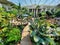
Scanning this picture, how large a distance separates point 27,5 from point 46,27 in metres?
9.69

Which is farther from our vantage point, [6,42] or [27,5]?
[27,5]

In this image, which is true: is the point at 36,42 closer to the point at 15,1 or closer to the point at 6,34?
the point at 6,34

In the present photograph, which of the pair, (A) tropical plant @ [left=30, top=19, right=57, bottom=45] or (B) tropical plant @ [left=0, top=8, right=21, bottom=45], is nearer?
(A) tropical plant @ [left=30, top=19, right=57, bottom=45]

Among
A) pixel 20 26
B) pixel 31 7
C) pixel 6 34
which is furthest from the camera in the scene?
pixel 31 7

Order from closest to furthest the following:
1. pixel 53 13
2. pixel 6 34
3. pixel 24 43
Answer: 1. pixel 24 43
2. pixel 6 34
3. pixel 53 13

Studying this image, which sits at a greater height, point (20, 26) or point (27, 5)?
point (27, 5)

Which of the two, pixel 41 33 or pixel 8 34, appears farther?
pixel 8 34

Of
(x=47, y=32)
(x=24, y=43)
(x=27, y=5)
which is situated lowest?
(x=24, y=43)

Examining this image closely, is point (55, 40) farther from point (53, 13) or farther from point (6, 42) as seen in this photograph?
point (53, 13)

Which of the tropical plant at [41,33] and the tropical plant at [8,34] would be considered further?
the tropical plant at [8,34]

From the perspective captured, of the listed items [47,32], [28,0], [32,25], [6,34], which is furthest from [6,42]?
[28,0]

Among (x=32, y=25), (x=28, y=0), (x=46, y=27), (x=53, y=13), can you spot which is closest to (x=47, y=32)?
(x=46, y=27)

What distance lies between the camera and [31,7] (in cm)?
1510

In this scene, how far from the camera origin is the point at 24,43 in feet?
20.9
